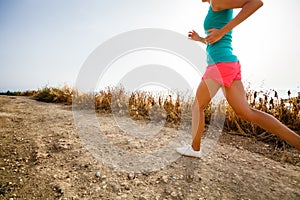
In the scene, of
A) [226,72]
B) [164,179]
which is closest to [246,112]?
[226,72]

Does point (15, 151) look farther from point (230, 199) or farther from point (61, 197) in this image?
point (230, 199)

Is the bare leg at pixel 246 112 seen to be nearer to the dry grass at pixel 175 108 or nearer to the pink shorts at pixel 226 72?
the pink shorts at pixel 226 72

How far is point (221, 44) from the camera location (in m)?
2.04

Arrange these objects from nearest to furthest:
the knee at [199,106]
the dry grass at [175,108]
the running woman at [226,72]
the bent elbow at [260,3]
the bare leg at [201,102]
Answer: the bent elbow at [260,3]
the running woman at [226,72]
the bare leg at [201,102]
the knee at [199,106]
the dry grass at [175,108]

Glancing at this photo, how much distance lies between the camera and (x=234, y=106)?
2.07m

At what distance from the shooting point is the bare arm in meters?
1.76

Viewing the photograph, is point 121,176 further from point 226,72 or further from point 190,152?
point 226,72

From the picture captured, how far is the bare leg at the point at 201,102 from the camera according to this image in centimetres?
214

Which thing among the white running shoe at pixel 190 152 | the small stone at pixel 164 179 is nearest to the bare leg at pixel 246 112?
the white running shoe at pixel 190 152

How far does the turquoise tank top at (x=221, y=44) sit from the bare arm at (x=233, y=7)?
0.31ft

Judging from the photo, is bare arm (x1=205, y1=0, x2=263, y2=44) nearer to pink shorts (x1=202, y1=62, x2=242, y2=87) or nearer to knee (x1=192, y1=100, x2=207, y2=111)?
pink shorts (x1=202, y1=62, x2=242, y2=87)

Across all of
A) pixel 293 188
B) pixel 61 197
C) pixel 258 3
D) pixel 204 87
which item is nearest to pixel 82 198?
pixel 61 197

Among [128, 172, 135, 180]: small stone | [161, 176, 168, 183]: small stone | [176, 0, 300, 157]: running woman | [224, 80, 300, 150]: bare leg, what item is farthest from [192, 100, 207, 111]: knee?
[128, 172, 135, 180]: small stone

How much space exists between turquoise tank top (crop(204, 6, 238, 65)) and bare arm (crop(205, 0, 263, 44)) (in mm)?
94
